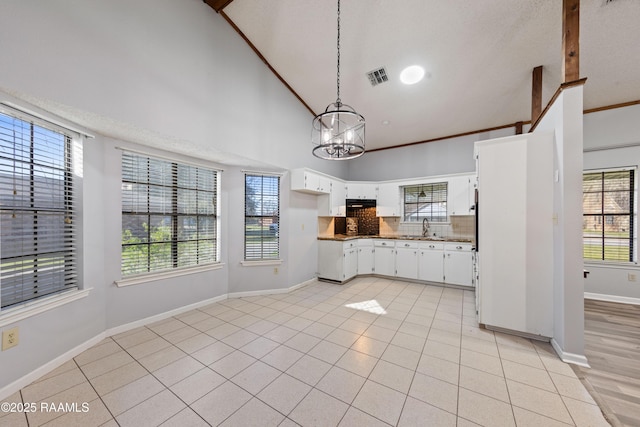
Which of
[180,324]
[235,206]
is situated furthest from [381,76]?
[180,324]

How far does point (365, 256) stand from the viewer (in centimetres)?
521

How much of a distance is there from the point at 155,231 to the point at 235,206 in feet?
3.90

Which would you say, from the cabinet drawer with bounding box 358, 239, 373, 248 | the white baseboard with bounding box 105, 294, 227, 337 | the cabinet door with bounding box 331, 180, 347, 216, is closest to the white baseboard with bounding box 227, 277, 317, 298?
the white baseboard with bounding box 105, 294, 227, 337

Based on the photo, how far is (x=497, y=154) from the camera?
8.97 feet

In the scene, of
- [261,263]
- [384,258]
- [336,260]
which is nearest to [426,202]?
[384,258]

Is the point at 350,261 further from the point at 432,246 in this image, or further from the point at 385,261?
the point at 432,246

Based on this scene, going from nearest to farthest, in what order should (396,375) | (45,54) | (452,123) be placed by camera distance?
(45,54) → (396,375) → (452,123)

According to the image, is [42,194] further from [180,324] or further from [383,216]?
[383,216]

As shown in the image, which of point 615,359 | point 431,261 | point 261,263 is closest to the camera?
point 615,359

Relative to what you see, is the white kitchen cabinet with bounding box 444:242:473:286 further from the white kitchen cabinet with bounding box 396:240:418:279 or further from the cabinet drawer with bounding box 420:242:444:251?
the white kitchen cabinet with bounding box 396:240:418:279

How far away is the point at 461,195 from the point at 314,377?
4.34m

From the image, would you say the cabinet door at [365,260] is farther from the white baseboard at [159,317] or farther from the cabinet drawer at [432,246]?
the white baseboard at [159,317]

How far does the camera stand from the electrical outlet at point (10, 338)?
1768 mm

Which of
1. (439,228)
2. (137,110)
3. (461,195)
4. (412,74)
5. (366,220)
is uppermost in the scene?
(412,74)
